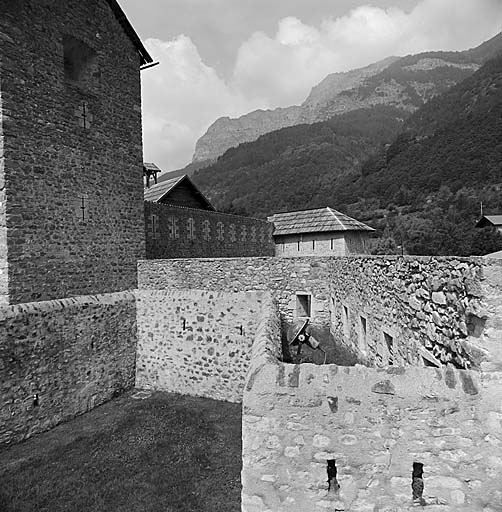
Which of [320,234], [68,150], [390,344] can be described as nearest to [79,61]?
[68,150]

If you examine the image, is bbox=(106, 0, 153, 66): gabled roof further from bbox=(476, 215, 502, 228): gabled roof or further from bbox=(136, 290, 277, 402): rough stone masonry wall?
bbox=(476, 215, 502, 228): gabled roof

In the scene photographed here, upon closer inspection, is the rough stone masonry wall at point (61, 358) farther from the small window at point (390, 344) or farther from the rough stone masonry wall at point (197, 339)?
the small window at point (390, 344)

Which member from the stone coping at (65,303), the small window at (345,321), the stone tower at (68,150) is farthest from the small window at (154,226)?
the small window at (345,321)

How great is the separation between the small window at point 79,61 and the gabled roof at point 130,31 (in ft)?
4.90

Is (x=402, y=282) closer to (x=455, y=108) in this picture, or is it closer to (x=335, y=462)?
(x=335, y=462)

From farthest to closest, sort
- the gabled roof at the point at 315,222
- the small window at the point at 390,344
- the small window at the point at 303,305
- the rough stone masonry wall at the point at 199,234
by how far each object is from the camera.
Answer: the gabled roof at the point at 315,222, the rough stone masonry wall at the point at 199,234, the small window at the point at 303,305, the small window at the point at 390,344

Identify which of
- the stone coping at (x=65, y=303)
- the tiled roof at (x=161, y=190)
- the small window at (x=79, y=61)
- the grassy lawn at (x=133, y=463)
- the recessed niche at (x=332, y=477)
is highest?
the small window at (x=79, y=61)

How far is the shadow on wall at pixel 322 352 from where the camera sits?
324 inches

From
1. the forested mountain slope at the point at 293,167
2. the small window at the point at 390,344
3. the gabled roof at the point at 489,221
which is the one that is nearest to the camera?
the small window at the point at 390,344

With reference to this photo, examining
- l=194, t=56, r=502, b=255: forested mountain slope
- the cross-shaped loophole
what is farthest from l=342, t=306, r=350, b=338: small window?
l=194, t=56, r=502, b=255: forested mountain slope

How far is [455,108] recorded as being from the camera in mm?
94875

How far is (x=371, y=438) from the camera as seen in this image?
151 inches

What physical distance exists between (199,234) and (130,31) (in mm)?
7830

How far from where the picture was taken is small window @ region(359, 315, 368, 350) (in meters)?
7.47
